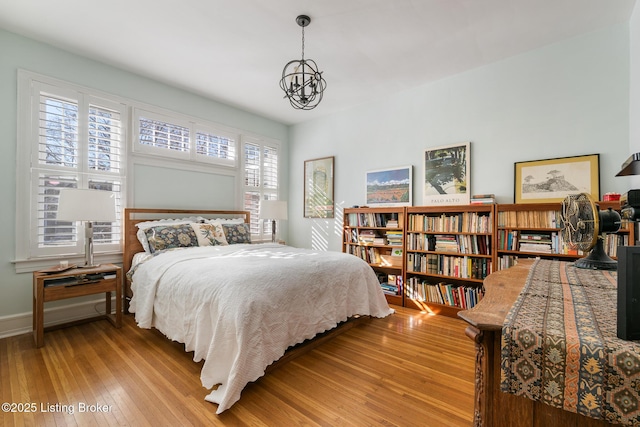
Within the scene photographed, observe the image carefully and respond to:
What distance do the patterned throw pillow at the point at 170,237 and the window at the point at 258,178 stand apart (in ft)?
4.36

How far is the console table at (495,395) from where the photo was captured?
27.8 inches

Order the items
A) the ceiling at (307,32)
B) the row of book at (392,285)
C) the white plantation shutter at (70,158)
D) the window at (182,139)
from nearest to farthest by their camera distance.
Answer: the ceiling at (307,32) → the white plantation shutter at (70,158) → the window at (182,139) → the row of book at (392,285)

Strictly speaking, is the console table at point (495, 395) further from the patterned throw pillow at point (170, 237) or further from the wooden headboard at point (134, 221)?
the wooden headboard at point (134, 221)

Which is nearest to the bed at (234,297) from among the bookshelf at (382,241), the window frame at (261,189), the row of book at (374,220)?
the bookshelf at (382,241)

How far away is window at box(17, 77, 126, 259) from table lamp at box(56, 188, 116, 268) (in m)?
0.38

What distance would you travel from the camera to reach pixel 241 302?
5.76 feet

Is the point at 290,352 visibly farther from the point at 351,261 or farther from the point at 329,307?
the point at 351,261

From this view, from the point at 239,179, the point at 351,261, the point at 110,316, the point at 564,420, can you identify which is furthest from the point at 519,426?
the point at 239,179

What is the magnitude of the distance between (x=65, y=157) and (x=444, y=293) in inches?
173

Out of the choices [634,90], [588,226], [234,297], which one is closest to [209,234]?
[234,297]

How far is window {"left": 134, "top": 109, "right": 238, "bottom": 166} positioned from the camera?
11.5 ft

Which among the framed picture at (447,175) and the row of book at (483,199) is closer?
the row of book at (483,199)

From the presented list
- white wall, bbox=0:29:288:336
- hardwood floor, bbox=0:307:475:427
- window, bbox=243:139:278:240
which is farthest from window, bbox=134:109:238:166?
hardwood floor, bbox=0:307:475:427

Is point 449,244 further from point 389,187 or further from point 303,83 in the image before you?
point 303,83
